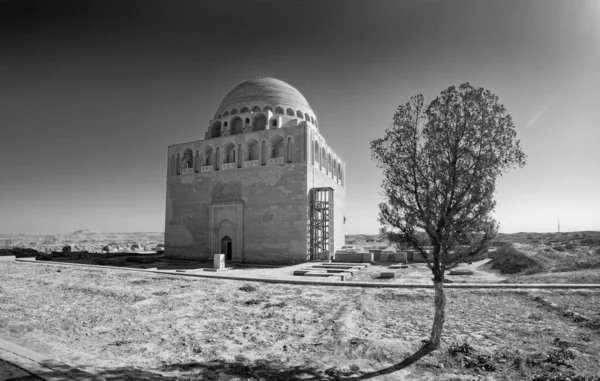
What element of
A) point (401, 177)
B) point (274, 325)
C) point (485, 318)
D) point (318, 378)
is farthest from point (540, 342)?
point (274, 325)

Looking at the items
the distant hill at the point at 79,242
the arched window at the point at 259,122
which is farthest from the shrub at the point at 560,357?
the distant hill at the point at 79,242

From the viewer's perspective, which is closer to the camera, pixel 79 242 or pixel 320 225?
pixel 320 225

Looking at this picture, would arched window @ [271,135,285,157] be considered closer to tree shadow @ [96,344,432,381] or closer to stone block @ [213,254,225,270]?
stone block @ [213,254,225,270]

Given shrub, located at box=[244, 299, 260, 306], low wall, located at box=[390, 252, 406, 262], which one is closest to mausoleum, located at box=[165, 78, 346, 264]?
low wall, located at box=[390, 252, 406, 262]

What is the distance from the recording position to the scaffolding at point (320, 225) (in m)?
25.4

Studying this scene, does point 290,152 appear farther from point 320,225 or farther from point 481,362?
point 481,362

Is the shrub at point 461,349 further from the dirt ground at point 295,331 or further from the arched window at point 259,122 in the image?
the arched window at point 259,122

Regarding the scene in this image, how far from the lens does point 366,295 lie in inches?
491

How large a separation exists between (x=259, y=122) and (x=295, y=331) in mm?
23923

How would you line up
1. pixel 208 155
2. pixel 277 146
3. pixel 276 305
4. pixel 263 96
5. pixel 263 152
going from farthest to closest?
pixel 263 96 → pixel 208 155 → pixel 277 146 → pixel 263 152 → pixel 276 305

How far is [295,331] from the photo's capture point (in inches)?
332

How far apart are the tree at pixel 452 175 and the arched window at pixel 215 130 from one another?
2645 centimetres

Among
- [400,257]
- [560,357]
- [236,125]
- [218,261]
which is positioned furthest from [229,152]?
[560,357]

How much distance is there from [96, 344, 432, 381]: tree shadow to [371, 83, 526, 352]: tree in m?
2.16
